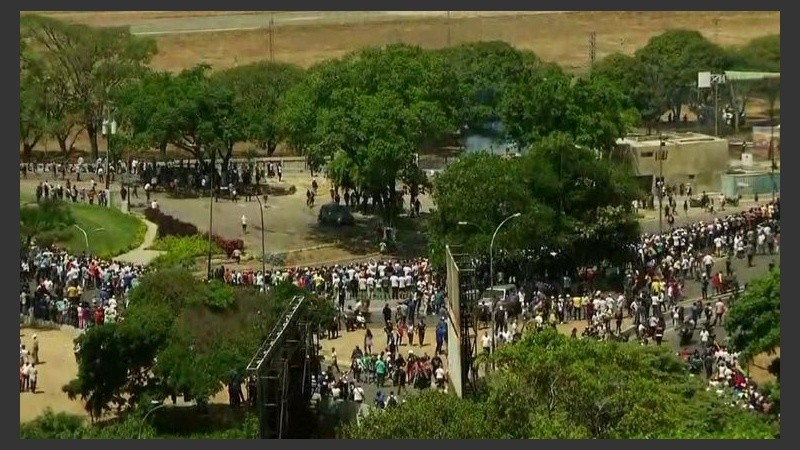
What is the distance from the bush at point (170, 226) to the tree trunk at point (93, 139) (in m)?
5.03

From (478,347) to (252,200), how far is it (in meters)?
14.2

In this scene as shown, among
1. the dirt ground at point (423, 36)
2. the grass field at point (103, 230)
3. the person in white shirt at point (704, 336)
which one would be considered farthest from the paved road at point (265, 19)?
the person in white shirt at point (704, 336)

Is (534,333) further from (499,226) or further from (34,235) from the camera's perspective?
(34,235)

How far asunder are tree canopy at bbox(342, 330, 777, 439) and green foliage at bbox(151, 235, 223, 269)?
10986 millimetres

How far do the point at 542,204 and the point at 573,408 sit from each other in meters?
11.6

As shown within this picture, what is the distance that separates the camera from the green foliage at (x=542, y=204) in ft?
167

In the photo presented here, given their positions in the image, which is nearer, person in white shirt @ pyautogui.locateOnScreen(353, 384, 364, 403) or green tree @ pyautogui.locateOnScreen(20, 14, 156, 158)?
person in white shirt @ pyautogui.locateOnScreen(353, 384, 364, 403)

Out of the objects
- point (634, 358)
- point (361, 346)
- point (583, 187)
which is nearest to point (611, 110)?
point (583, 187)

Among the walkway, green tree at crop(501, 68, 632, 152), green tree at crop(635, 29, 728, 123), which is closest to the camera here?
the walkway

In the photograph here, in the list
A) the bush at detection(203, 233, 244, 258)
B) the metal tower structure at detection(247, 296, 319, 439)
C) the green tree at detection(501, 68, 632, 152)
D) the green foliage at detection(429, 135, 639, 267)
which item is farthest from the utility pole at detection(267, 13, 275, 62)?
the metal tower structure at detection(247, 296, 319, 439)

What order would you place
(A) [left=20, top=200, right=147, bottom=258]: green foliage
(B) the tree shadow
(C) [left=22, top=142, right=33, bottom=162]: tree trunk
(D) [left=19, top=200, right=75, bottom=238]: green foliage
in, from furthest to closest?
1. (C) [left=22, top=142, right=33, bottom=162]: tree trunk
2. (B) the tree shadow
3. (A) [left=20, top=200, right=147, bottom=258]: green foliage
4. (D) [left=19, top=200, right=75, bottom=238]: green foliage

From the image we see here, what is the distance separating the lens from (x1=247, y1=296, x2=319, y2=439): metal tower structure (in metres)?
43.2

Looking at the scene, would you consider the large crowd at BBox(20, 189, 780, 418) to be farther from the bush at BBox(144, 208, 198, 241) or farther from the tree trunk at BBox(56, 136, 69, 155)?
the tree trunk at BBox(56, 136, 69, 155)

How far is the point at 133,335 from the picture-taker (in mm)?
44125
